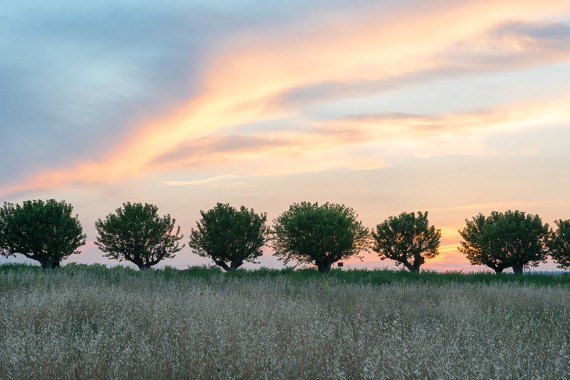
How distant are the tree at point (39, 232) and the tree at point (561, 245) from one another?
4395 cm

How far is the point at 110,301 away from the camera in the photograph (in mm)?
13523

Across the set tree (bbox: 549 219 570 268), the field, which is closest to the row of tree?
tree (bbox: 549 219 570 268)

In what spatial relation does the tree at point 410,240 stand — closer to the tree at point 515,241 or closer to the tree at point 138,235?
the tree at point 515,241

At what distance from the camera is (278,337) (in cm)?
939

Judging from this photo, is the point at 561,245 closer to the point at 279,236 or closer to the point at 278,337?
the point at 279,236

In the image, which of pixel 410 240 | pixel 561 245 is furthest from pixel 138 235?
pixel 561 245

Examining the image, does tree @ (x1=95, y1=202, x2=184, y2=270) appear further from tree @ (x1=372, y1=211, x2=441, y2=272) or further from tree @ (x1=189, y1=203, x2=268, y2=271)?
tree @ (x1=372, y1=211, x2=441, y2=272)

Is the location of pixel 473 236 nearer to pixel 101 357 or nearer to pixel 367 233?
pixel 367 233

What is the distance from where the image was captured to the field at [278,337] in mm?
7137

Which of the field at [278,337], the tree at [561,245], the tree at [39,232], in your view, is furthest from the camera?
the tree at [561,245]

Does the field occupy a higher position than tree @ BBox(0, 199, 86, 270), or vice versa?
tree @ BBox(0, 199, 86, 270)

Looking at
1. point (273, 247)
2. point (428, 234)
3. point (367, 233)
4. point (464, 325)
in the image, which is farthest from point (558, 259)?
point (464, 325)

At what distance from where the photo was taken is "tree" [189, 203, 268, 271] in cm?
4725

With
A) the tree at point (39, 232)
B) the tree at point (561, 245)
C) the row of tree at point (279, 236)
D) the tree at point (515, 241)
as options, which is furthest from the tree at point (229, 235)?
the tree at point (561, 245)
